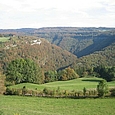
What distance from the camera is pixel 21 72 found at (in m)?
83.2

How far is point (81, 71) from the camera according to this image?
387 ft

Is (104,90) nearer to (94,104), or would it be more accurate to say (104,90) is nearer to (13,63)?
(94,104)

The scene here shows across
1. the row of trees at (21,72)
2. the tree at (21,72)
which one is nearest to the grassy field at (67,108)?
the row of trees at (21,72)

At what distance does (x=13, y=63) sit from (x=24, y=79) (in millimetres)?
6336

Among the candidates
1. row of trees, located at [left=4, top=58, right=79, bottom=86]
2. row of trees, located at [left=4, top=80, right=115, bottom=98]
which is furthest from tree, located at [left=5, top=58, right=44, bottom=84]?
row of trees, located at [left=4, top=80, right=115, bottom=98]

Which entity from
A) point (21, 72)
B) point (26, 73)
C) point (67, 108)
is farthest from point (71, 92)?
point (26, 73)

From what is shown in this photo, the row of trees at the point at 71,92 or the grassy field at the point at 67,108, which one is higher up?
the grassy field at the point at 67,108

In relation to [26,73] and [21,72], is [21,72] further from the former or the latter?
[26,73]

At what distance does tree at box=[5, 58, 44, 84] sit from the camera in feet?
265

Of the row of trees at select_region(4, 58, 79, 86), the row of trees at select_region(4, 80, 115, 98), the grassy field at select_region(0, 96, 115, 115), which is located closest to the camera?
the grassy field at select_region(0, 96, 115, 115)

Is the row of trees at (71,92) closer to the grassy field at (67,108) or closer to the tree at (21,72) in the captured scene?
the grassy field at (67,108)

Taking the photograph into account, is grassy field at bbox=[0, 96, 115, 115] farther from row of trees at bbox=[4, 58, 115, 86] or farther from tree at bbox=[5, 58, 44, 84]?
tree at bbox=[5, 58, 44, 84]

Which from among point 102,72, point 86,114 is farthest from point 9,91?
point 102,72

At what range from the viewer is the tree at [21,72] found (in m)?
80.8
